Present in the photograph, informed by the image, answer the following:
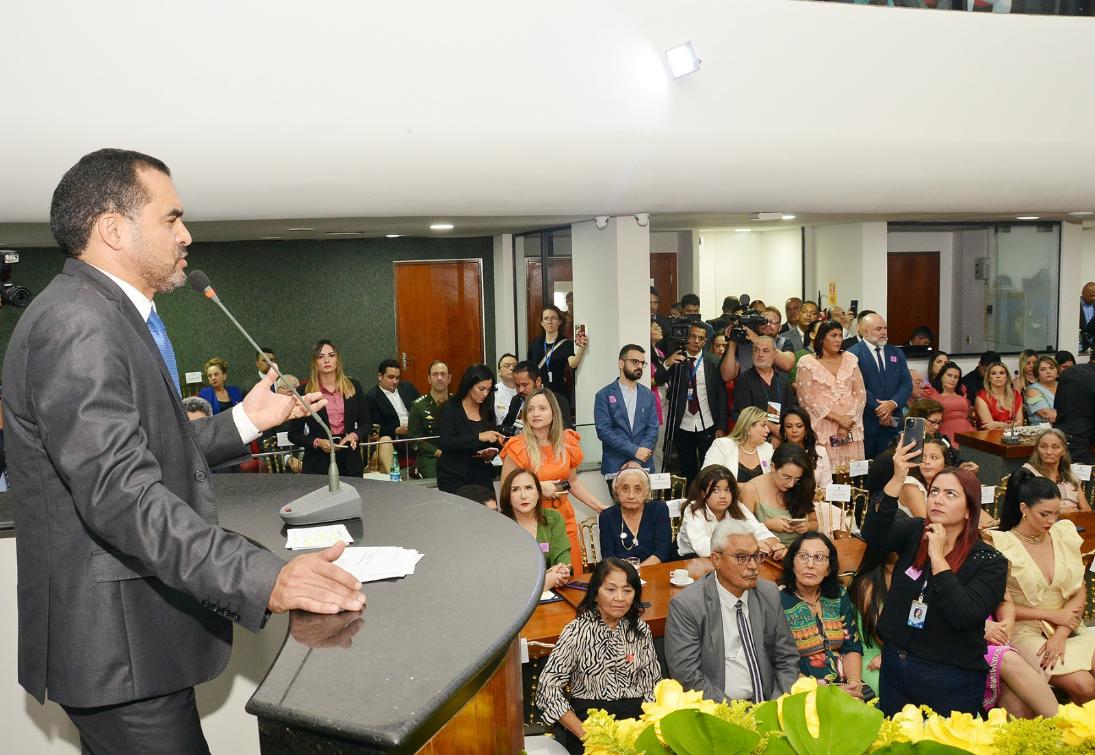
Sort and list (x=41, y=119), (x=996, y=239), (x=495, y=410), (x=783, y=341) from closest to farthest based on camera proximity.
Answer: (x=41, y=119)
(x=495, y=410)
(x=783, y=341)
(x=996, y=239)

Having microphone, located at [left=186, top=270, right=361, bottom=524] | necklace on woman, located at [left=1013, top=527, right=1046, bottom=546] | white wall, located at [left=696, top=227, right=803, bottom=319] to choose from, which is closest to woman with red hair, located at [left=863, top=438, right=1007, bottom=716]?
necklace on woman, located at [left=1013, top=527, right=1046, bottom=546]

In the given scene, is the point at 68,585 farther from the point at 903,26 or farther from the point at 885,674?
the point at 903,26

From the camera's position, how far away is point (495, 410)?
20.3ft

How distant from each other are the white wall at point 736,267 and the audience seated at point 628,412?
6507 mm

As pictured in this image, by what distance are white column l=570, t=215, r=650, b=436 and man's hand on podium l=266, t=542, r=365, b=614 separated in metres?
5.23

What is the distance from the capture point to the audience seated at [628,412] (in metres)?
5.93

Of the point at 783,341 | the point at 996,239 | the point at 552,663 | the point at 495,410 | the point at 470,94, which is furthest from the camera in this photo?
the point at 996,239

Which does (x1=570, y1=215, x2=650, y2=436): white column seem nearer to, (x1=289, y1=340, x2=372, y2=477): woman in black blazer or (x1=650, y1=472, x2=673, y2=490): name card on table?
(x1=650, y1=472, x2=673, y2=490): name card on table

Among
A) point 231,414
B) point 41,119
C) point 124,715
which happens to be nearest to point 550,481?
point 41,119

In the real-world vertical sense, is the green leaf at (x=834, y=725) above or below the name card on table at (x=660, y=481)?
above

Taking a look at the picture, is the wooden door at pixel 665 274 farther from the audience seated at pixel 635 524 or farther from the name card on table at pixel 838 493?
the audience seated at pixel 635 524

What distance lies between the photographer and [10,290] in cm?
287

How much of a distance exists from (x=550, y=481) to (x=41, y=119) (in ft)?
8.95

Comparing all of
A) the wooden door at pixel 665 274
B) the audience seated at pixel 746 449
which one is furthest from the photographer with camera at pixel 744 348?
the wooden door at pixel 665 274
